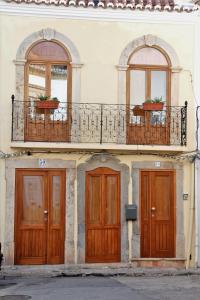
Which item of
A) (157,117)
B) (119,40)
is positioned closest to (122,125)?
(157,117)

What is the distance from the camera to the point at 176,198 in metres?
18.2

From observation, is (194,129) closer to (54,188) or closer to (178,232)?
(178,232)

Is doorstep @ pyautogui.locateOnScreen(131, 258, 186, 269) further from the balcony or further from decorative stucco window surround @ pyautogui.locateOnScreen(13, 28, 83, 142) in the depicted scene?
decorative stucco window surround @ pyautogui.locateOnScreen(13, 28, 83, 142)

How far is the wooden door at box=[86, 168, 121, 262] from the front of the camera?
1775cm

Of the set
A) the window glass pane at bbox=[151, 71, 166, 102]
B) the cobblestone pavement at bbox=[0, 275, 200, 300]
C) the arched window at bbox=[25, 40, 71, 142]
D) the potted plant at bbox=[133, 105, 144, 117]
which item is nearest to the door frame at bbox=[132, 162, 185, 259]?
the potted plant at bbox=[133, 105, 144, 117]

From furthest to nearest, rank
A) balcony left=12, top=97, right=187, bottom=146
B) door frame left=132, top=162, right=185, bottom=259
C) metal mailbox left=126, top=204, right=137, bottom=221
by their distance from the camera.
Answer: door frame left=132, top=162, right=185, bottom=259 < metal mailbox left=126, top=204, right=137, bottom=221 < balcony left=12, top=97, right=187, bottom=146

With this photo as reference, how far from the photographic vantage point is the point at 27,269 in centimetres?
1688

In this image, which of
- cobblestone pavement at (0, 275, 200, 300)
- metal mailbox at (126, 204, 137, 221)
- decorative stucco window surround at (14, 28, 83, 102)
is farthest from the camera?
metal mailbox at (126, 204, 137, 221)

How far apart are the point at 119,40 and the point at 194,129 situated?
10.7ft

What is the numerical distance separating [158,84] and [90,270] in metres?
5.50

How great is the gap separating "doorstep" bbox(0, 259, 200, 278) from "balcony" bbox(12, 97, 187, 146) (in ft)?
11.0

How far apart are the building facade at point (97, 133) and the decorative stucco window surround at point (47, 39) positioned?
0.03 meters

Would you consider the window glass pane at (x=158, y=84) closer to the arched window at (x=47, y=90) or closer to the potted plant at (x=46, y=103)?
the arched window at (x=47, y=90)

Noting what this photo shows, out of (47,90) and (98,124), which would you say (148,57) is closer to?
(98,124)
